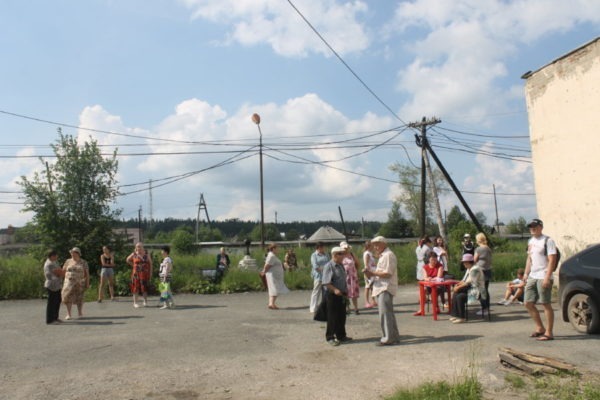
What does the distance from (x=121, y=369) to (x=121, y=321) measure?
453 cm

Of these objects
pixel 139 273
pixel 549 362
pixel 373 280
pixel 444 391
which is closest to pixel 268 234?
pixel 139 273

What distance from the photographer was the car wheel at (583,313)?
8117mm

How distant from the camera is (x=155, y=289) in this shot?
17266 mm

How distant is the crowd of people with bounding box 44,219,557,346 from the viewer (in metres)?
7.96

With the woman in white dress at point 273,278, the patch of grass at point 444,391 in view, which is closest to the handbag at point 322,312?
the patch of grass at point 444,391

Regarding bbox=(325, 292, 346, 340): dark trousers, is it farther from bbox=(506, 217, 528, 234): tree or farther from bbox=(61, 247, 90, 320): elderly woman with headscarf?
bbox=(506, 217, 528, 234): tree

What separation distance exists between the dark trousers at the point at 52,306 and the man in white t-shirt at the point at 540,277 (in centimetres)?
941

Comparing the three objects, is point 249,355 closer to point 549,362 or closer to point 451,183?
point 549,362

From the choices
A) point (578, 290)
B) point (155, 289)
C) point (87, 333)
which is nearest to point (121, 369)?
point (87, 333)

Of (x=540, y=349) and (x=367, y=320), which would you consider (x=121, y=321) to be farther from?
(x=540, y=349)

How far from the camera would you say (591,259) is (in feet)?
27.8

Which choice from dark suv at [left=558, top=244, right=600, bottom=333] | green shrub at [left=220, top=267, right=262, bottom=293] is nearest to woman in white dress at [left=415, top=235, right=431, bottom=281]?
dark suv at [left=558, top=244, right=600, bottom=333]

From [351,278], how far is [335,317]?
358 cm

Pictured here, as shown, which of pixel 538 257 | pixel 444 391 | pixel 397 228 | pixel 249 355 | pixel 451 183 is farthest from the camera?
pixel 397 228
